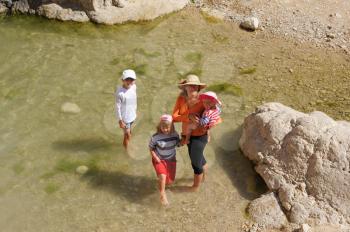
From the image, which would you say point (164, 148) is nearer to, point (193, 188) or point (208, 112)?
point (208, 112)

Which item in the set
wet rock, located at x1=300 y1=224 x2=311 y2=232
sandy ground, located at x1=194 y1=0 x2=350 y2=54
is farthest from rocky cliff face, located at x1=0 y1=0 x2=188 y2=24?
wet rock, located at x1=300 y1=224 x2=311 y2=232

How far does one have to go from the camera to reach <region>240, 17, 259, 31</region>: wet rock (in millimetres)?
10414

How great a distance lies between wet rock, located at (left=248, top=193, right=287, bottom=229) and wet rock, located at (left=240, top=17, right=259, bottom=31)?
468cm

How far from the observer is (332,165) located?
21.1 ft

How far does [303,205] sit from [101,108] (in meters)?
3.79

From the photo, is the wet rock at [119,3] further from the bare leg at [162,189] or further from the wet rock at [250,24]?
the bare leg at [162,189]

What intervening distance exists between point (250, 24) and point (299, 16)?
1119 millimetres

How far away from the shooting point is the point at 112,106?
28.2ft

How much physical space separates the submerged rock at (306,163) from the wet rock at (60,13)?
17.0 feet

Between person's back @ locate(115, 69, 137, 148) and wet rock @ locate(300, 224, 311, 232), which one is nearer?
wet rock @ locate(300, 224, 311, 232)

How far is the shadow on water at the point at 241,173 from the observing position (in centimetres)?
703

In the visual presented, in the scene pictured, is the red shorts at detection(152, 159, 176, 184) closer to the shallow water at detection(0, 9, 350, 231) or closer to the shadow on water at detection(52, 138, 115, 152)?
the shallow water at detection(0, 9, 350, 231)

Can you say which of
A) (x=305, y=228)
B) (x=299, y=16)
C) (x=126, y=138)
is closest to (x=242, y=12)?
(x=299, y=16)

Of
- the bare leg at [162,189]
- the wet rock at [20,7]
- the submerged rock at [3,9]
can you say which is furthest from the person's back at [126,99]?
the submerged rock at [3,9]
